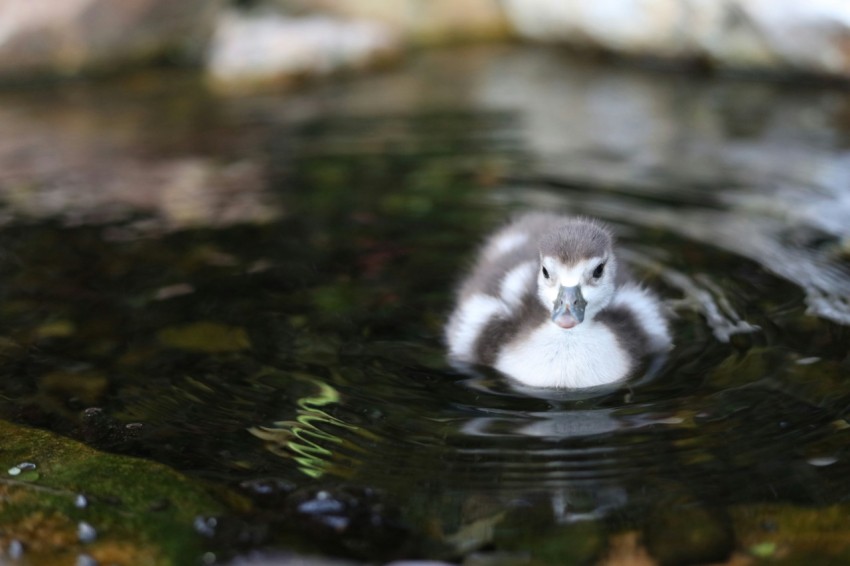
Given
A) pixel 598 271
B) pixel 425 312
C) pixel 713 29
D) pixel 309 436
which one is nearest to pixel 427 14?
pixel 713 29

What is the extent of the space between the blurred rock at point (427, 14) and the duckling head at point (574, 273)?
7571 mm

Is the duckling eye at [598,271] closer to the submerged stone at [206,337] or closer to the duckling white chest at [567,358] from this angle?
the duckling white chest at [567,358]

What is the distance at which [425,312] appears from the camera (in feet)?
15.8

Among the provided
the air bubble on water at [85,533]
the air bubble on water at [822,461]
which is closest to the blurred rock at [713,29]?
the air bubble on water at [822,461]

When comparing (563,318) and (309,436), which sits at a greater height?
(563,318)

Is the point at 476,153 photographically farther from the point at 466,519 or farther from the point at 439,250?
the point at 466,519

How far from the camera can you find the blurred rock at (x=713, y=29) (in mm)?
8117

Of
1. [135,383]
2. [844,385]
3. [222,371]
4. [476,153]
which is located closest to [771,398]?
[844,385]

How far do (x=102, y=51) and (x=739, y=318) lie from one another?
748cm

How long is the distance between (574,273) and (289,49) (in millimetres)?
6796

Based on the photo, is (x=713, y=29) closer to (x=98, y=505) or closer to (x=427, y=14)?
(x=427, y=14)

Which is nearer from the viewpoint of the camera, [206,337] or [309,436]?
[309,436]

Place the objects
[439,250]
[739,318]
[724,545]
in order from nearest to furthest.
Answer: [724,545] → [739,318] → [439,250]

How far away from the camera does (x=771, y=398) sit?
383 cm
